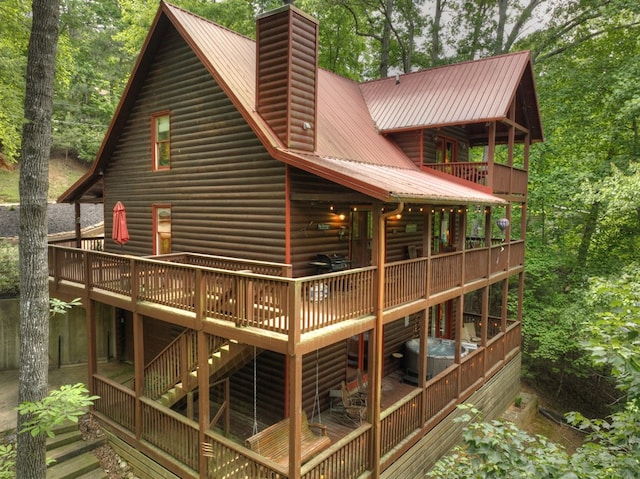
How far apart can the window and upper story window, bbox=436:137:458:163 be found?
1027cm

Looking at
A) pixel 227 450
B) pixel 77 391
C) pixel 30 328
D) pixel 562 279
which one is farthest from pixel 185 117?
pixel 562 279

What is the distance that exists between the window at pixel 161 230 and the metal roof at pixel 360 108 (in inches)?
128

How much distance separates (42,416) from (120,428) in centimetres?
363

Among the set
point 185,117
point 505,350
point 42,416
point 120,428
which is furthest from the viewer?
point 505,350

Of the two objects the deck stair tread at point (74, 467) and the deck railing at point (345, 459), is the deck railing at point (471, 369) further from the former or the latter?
the deck stair tread at point (74, 467)

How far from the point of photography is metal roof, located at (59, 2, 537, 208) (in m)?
9.48

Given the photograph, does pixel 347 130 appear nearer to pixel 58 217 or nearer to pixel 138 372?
pixel 138 372

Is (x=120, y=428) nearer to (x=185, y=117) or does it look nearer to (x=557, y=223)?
(x=185, y=117)

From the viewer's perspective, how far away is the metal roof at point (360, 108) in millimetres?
9484

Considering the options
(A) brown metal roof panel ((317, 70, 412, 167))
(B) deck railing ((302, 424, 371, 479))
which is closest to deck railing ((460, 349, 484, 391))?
(B) deck railing ((302, 424, 371, 479))

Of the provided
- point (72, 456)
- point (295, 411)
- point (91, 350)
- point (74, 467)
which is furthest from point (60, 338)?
A: point (295, 411)

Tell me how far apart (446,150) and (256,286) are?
39.9 feet

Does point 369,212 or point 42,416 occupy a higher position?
point 369,212

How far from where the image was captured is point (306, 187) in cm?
1037
